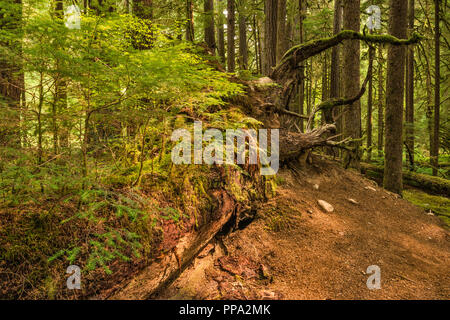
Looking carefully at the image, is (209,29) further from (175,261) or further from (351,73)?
(175,261)

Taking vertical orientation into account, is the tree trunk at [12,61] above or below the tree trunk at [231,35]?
below

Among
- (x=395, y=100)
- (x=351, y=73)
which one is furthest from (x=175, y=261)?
(x=351, y=73)

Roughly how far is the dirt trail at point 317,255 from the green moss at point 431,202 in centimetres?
112

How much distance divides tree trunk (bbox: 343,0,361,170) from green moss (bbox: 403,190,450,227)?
7.32 ft

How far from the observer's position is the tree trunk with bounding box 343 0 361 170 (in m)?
7.45

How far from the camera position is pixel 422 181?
9.03 m

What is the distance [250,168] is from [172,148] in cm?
150

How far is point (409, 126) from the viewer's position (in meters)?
11.4

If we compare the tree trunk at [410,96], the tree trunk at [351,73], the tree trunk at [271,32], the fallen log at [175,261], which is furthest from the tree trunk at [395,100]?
the fallen log at [175,261]

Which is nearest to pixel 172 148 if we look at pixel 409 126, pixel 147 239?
pixel 147 239

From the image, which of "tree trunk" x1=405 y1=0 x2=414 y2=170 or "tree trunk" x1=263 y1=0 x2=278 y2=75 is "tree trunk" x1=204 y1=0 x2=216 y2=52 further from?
"tree trunk" x1=405 y1=0 x2=414 y2=170

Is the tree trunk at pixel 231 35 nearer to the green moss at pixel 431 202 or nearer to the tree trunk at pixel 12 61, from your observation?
the green moss at pixel 431 202

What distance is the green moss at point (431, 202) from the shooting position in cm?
638

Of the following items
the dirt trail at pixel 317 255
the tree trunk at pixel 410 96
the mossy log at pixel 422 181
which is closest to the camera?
the dirt trail at pixel 317 255
